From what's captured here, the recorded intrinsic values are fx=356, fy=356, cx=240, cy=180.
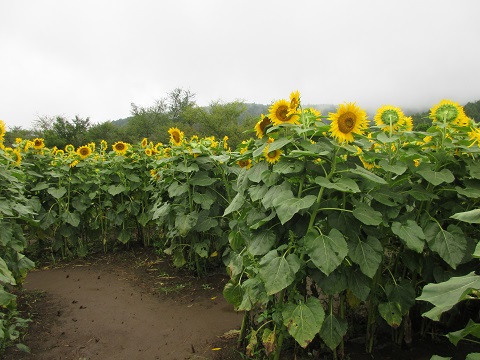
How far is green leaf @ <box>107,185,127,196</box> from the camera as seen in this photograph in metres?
5.14

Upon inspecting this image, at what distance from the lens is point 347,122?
1913mm

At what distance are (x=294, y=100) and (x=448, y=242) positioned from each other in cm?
119

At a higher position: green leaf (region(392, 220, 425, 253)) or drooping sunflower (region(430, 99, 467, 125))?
drooping sunflower (region(430, 99, 467, 125))

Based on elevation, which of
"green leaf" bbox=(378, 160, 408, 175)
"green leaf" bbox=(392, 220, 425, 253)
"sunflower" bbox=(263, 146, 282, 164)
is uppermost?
"sunflower" bbox=(263, 146, 282, 164)

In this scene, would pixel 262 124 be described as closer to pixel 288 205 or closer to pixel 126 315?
pixel 288 205

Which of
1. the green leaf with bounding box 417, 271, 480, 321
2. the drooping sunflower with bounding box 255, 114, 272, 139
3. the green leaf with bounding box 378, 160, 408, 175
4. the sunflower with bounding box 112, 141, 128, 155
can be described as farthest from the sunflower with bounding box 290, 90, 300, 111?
the sunflower with bounding box 112, 141, 128, 155

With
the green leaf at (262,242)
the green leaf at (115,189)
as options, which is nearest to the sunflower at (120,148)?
the green leaf at (115,189)

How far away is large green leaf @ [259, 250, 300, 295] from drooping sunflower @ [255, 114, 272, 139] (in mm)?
753

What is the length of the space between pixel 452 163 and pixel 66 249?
16.8 feet

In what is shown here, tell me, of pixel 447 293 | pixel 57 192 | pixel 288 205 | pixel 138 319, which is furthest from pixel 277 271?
pixel 57 192

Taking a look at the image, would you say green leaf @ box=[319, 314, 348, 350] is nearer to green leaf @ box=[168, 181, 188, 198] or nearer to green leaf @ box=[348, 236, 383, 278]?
green leaf @ box=[348, 236, 383, 278]

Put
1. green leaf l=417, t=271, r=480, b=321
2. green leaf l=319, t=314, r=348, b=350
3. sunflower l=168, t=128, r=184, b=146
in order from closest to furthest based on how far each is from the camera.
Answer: green leaf l=417, t=271, r=480, b=321
green leaf l=319, t=314, r=348, b=350
sunflower l=168, t=128, r=184, b=146

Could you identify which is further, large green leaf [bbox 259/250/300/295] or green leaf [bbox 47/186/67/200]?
green leaf [bbox 47/186/67/200]

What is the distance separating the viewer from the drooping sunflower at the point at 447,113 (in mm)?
2195
